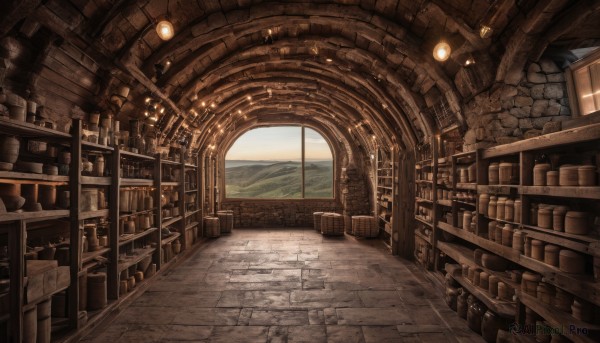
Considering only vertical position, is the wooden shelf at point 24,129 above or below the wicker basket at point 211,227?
above

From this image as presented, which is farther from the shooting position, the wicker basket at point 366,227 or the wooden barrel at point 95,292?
the wicker basket at point 366,227

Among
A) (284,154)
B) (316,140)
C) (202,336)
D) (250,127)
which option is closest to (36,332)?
(202,336)

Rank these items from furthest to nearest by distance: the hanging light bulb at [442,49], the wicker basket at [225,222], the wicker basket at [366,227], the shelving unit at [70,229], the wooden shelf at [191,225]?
the wicker basket at [225,222], the wicker basket at [366,227], the wooden shelf at [191,225], the hanging light bulb at [442,49], the shelving unit at [70,229]

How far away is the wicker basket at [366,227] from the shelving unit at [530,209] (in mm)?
5410

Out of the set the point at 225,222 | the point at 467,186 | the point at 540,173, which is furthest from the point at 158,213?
the point at 540,173

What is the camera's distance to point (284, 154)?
2850cm

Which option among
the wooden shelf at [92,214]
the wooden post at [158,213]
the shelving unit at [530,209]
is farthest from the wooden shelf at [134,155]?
the shelving unit at [530,209]

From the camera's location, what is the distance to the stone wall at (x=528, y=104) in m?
4.75

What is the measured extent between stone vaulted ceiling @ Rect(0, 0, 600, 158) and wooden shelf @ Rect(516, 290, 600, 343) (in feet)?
9.29

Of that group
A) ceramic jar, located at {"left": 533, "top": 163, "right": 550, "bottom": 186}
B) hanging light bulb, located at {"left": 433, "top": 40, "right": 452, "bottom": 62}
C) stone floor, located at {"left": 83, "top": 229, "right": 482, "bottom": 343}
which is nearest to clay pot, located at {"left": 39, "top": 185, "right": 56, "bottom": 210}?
stone floor, located at {"left": 83, "top": 229, "right": 482, "bottom": 343}

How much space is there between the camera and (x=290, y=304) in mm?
5621

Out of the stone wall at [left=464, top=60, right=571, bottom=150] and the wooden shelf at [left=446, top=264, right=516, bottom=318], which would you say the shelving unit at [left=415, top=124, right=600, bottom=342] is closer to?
the wooden shelf at [left=446, top=264, right=516, bottom=318]

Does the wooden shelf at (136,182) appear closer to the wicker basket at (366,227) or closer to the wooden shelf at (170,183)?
the wooden shelf at (170,183)

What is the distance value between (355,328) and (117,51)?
5.30 metres
